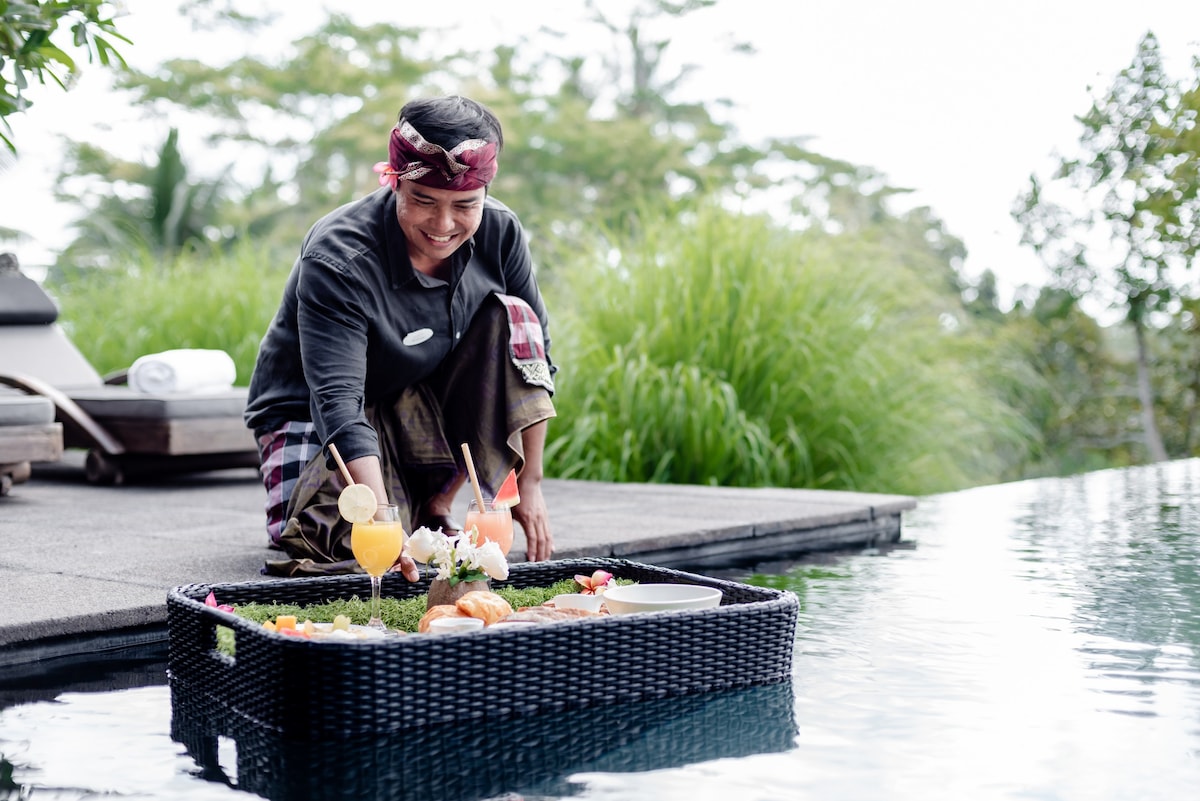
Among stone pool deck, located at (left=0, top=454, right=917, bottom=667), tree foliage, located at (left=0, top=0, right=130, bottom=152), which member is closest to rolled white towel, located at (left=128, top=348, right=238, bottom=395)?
stone pool deck, located at (left=0, top=454, right=917, bottom=667)

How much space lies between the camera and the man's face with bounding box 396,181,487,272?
2621 millimetres

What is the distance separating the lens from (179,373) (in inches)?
215

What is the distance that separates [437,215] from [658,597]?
2.84 ft

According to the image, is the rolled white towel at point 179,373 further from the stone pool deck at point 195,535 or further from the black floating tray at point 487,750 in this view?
the black floating tray at point 487,750

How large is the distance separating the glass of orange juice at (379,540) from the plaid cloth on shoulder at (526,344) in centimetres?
77

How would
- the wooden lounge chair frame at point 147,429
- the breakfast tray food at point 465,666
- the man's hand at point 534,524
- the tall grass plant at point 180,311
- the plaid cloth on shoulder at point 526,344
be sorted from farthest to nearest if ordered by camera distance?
the tall grass plant at point 180,311 → the wooden lounge chair frame at point 147,429 → the plaid cloth on shoulder at point 526,344 → the man's hand at point 534,524 → the breakfast tray food at point 465,666

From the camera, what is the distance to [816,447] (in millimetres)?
5797

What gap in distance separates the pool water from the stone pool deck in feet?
0.61

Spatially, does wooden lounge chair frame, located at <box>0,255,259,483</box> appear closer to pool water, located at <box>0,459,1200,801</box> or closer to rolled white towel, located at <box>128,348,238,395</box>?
rolled white towel, located at <box>128,348,238,395</box>

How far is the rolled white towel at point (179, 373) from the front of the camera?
545 centimetres

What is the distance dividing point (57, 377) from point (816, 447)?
334 centimetres

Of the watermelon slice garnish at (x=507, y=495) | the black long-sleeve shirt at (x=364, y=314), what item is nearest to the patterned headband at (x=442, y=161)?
the black long-sleeve shirt at (x=364, y=314)

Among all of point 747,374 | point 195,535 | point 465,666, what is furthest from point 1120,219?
point 465,666

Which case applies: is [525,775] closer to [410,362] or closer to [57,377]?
[410,362]
